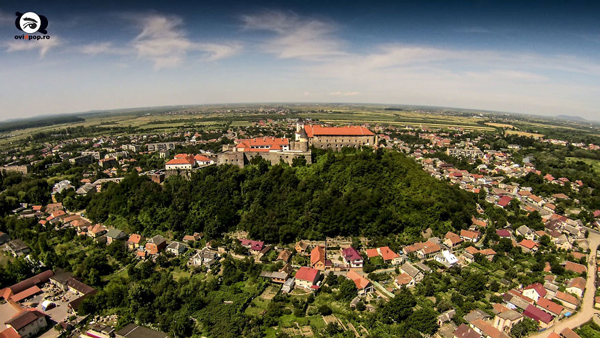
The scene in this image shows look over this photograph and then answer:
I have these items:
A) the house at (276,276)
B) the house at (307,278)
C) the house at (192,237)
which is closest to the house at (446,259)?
the house at (307,278)

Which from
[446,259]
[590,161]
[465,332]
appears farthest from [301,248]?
[590,161]

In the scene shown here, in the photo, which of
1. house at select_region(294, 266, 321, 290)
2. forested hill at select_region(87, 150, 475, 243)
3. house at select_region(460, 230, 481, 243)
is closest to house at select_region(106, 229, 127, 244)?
forested hill at select_region(87, 150, 475, 243)

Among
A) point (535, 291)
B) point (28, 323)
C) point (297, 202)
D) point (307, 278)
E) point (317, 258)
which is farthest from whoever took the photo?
point (297, 202)

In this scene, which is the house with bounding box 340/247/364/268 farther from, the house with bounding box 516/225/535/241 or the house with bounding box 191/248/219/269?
the house with bounding box 516/225/535/241

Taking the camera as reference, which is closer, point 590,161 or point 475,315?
point 475,315

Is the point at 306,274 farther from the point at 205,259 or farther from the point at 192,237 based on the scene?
the point at 192,237

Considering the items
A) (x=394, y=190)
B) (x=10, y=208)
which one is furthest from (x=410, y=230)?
(x=10, y=208)

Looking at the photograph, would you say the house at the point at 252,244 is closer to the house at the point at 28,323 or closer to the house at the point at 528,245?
the house at the point at 28,323
